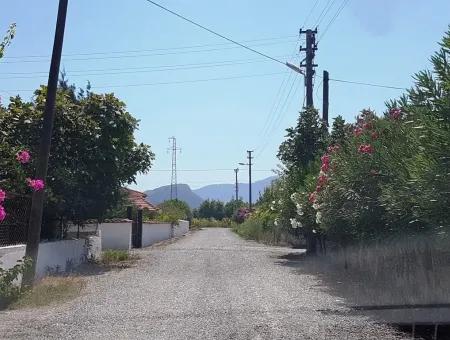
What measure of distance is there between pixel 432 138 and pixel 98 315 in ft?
19.8

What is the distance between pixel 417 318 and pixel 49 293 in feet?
23.9

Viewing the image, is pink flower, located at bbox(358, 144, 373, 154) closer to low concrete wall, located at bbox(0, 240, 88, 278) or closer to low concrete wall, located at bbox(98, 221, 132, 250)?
low concrete wall, located at bbox(0, 240, 88, 278)

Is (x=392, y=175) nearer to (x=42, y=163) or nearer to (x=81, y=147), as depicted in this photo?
(x=42, y=163)

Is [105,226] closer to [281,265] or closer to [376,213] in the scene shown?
[281,265]

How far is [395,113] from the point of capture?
511 inches

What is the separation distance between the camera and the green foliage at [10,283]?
1170 cm

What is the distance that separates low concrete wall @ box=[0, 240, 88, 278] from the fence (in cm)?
29

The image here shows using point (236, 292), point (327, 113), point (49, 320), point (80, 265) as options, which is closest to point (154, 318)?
point (49, 320)

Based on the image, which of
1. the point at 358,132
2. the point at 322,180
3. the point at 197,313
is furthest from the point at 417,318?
the point at 322,180

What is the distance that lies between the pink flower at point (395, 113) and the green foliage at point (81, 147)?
9.20 m

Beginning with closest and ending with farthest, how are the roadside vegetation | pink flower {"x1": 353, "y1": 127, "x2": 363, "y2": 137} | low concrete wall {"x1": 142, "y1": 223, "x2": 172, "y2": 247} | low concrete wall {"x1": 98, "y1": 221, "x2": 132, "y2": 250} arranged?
the roadside vegetation, pink flower {"x1": 353, "y1": 127, "x2": 363, "y2": 137}, low concrete wall {"x1": 98, "y1": 221, "x2": 132, "y2": 250}, low concrete wall {"x1": 142, "y1": 223, "x2": 172, "y2": 247}

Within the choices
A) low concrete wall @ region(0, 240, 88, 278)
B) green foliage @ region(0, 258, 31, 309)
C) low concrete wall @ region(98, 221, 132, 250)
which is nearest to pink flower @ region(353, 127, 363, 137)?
green foliage @ region(0, 258, 31, 309)

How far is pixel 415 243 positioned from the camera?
37.5ft

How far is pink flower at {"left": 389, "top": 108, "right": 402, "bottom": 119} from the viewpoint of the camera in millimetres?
12893
